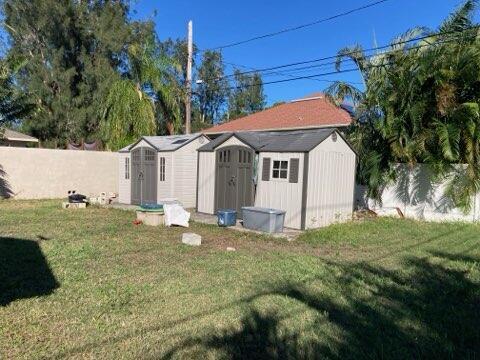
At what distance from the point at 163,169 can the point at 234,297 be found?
32.4 feet

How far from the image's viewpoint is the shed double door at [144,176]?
14969mm

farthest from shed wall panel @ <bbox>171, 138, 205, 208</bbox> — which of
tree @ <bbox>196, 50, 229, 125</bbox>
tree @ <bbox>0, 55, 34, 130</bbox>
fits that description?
tree @ <bbox>196, 50, 229, 125</bbox>

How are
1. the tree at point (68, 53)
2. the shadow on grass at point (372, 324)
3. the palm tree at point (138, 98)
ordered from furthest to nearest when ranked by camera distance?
the tree at point (68, 53)
the palm tree at point (138, 98)
the shadow on grass at point (372, 324)

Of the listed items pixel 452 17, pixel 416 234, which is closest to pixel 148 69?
pixel 452 17

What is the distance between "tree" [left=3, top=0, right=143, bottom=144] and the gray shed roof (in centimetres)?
1769

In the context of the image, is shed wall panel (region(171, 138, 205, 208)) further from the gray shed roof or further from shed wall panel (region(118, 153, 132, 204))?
shed wall panel (region(118, 153, 132, 204))

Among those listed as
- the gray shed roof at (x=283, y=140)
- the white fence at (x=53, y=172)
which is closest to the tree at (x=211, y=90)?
the white fence at (x=53, y=172)

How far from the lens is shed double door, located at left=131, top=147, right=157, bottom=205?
15.0 m

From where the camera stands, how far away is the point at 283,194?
1127 cm

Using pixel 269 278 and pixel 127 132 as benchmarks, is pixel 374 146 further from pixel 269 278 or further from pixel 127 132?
pixel 127 132

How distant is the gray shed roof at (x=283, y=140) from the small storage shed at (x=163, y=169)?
5.92 ft

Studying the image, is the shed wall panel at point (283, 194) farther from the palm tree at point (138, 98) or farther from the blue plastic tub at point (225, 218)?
the palm tree at point (138, 98)

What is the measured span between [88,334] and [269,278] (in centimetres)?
282

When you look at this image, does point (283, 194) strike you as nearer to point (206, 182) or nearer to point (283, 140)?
point (283, 140)
